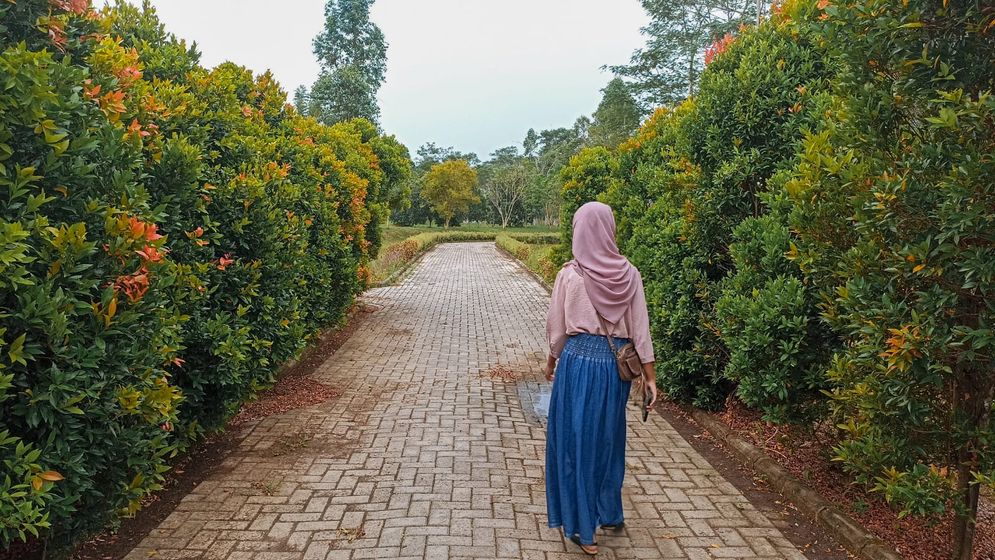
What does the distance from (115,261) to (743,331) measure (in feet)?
13.0

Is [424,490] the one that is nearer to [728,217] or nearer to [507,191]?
[728,217]

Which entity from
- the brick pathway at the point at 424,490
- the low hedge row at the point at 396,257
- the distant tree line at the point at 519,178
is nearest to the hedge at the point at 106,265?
the brick pathway at the point at 424,490

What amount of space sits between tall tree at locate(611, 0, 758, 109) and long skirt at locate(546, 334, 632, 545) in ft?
102

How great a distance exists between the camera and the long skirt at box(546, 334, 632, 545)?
3416 mm

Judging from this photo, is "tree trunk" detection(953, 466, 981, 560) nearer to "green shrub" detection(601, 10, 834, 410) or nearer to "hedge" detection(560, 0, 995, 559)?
"hedge" detection(560, 0, 995, 559)

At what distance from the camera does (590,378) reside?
344 centimetres

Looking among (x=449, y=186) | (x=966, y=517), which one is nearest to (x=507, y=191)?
(x=449, y=186)

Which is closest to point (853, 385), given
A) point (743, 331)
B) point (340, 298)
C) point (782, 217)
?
point (743, 331)

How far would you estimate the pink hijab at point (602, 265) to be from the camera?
338 cm

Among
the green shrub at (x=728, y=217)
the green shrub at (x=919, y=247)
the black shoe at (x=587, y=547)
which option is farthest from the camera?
the green shrub at (x=728, y=217)

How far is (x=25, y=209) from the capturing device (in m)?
2.36

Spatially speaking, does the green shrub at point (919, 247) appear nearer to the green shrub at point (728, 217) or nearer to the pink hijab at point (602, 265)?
the green shrub at point (728, 217)

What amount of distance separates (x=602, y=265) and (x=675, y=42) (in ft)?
114

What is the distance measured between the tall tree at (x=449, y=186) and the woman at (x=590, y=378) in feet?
163
